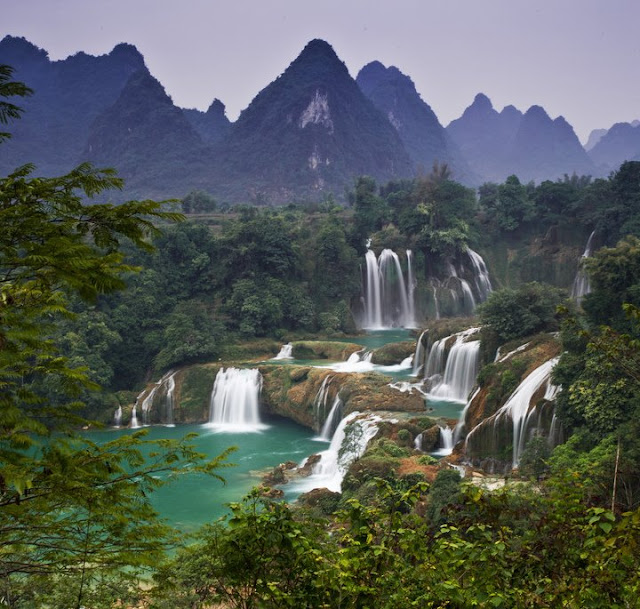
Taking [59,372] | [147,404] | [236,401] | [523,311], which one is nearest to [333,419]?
[236,401]

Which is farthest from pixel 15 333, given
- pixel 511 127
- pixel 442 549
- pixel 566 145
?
pixel 511 127

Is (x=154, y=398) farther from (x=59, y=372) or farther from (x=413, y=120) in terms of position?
(x=413, y=120)

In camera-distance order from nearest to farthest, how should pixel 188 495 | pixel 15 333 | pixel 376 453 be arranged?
pixel 15 333
pixel 376 453
pixel 188 495

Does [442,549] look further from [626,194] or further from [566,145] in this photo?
[566,145]

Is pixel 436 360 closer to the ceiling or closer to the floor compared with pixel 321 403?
closer to the ceiling

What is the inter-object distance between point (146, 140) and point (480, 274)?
67.2 meters

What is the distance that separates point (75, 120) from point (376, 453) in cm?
11377

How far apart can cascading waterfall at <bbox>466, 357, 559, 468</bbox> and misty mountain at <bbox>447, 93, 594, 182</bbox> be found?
135m

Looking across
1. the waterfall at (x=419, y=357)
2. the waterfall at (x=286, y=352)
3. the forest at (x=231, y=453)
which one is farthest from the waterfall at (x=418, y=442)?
the waterfall at (x=286, y=352)

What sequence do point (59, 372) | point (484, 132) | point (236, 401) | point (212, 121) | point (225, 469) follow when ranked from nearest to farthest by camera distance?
point (59, 372) → point (225, 469) → point (236, 401) → point (212, 121) → point (484, 132)

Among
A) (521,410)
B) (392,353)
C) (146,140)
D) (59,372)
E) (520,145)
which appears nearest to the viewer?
(59,372)

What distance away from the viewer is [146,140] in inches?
3538

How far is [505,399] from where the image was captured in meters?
14.9

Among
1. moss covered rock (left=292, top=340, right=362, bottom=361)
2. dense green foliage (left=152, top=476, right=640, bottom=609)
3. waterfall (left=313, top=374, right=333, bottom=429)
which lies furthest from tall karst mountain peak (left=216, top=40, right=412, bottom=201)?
dense green foliage (left=152, top=476, right=640, bottom=609)
